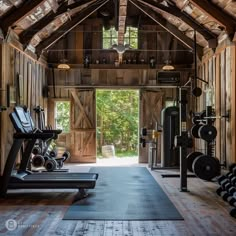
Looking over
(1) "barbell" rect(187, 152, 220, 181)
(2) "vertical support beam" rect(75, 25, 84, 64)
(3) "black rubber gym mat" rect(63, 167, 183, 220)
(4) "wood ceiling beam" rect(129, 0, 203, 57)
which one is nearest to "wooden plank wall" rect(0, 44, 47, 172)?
(2) "vertical support beam" rect(75, 25, 84, 64)

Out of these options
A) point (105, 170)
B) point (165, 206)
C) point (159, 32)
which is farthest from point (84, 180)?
point (159, 32)

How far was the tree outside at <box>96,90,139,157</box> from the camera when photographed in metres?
17.5

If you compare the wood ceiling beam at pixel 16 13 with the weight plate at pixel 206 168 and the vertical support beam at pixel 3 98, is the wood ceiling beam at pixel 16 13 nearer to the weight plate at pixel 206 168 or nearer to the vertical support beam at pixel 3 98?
the vertical support beam at pixel 3 98

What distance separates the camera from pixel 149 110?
12844 millimetres

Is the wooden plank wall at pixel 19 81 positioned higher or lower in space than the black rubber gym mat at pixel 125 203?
higher

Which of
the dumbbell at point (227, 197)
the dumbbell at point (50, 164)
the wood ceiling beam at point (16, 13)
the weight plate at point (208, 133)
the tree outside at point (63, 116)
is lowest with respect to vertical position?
the dumbbell at point (227, 197)

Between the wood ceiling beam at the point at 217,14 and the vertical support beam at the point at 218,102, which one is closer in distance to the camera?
the wood ceiling beam at the point at 217,14

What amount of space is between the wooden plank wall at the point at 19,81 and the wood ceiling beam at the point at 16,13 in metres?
0.46

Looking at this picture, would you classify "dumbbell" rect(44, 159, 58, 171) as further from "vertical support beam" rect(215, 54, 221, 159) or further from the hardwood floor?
"vertical support beam" rect(215, 54, 221, 159)

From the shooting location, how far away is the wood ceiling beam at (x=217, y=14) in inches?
343

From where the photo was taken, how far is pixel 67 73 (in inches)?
506

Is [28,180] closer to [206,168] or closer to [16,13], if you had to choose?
[206,168]

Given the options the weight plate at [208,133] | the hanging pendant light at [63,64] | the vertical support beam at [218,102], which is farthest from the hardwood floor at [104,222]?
the hanging pendant light at [63,64]

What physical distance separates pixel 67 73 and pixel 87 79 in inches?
27.7
